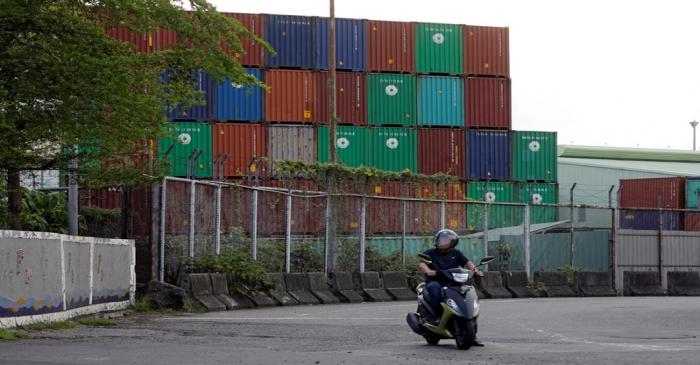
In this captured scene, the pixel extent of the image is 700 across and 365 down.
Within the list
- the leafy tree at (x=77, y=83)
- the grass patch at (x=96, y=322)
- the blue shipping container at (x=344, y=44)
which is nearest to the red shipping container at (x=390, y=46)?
the blue shipping container at (x=344, y=44)

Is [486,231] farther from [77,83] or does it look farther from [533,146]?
[533,146]

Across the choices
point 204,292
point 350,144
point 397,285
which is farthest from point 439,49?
point 204,292

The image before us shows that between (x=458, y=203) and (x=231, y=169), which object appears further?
(x=231, y=169)

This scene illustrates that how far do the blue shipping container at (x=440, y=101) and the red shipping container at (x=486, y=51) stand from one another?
1045 mm

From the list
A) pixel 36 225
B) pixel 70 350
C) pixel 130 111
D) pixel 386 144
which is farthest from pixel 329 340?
pixel 386 144

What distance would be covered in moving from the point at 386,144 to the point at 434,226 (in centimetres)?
1552

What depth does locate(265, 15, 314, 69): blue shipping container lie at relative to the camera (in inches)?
1833

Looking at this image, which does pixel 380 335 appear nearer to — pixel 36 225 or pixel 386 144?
pixel 36 225

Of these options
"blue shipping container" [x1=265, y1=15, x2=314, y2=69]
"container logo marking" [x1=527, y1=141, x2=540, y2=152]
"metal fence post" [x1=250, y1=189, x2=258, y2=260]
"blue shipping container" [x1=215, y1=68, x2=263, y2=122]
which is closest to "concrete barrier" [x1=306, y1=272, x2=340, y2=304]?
"metal fence post" [x1=250, y1=189, x2=258, y2=260]

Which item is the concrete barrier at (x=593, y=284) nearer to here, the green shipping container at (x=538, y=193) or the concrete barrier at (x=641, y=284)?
the concrete barrier at (x=641, y=284)

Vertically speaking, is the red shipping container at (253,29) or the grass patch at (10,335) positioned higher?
the red shipping container at (253,29)

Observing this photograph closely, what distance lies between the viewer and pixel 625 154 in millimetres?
88688

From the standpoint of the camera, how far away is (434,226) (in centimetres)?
3164

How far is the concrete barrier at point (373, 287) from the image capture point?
27.2 m
